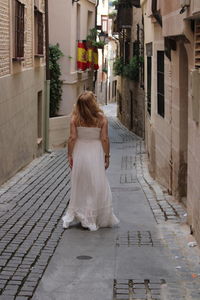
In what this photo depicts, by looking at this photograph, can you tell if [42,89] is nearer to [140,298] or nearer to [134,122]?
[134,122]

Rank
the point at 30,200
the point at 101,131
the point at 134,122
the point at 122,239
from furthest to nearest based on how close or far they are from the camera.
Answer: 1. the point at 134,122
2. the point at 30,200
3. the point at 101,131
4. the point at 122,239

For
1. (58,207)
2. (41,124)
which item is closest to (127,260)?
(58,207)

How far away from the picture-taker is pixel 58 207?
360 inches

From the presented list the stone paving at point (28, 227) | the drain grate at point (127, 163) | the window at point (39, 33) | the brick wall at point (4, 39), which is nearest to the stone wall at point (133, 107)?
the drain grate at point (127, 163)

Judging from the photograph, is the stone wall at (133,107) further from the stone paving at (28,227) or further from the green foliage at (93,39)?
the stone paving at (28,227)

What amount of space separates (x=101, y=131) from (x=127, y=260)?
78.1 inches

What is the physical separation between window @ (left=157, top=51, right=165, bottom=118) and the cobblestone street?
2.21 metres

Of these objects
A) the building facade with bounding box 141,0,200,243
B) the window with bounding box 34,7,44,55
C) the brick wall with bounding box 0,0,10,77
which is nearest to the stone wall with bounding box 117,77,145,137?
the window with bounding box 34,7,44,55

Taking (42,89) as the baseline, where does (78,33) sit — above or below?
above

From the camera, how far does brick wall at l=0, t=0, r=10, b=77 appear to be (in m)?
12.2

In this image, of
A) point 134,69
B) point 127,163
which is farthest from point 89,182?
point 134,69

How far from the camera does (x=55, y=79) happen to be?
22.5 m

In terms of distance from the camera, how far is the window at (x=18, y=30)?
1372cm

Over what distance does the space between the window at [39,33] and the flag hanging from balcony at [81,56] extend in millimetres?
5413
